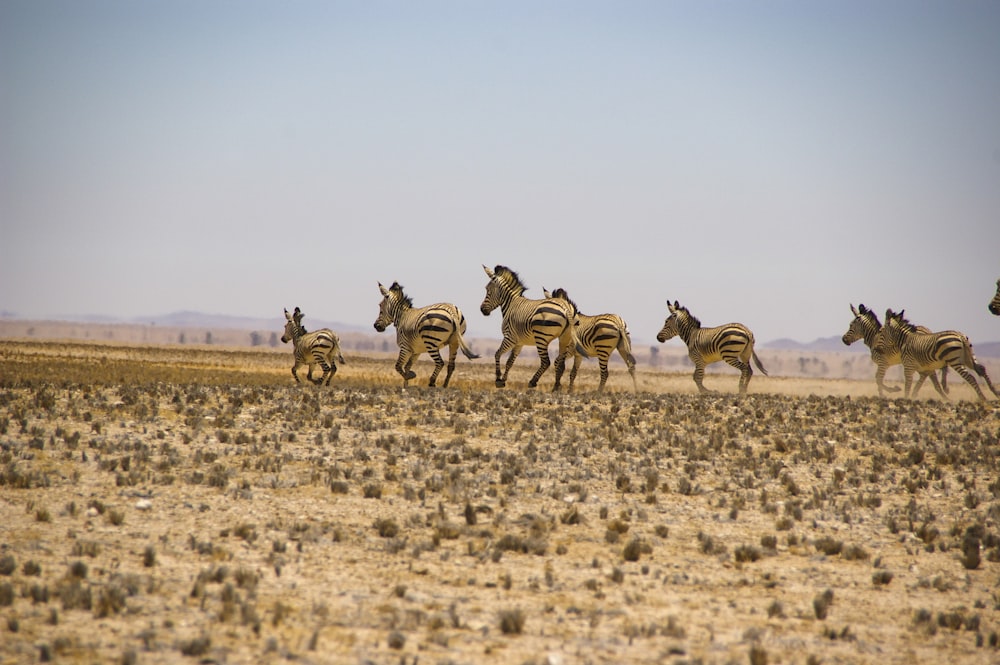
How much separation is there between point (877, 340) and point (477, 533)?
23.6 meters

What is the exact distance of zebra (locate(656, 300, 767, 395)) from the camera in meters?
28.9

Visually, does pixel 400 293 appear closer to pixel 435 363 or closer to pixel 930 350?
pixel 435 363

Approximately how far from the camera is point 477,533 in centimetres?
1239

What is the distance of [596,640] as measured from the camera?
9.14 meters

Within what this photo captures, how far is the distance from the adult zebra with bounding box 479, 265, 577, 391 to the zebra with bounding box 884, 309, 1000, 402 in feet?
38.0

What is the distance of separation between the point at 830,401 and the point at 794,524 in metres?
12.2

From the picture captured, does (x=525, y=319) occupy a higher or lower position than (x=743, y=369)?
higher

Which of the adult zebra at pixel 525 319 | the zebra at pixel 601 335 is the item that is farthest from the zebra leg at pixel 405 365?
the zebra at pixel 601 335

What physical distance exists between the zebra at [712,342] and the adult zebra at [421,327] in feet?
23.8

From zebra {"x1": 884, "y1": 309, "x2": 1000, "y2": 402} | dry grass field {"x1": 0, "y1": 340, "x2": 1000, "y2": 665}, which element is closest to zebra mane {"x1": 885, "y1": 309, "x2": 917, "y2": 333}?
zebra {"x1": 884, "y1": 309, "x2": 1000, "y2": 402}

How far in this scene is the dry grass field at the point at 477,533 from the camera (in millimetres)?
9141

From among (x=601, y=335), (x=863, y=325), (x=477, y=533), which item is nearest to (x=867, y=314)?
(x=863, y=325)

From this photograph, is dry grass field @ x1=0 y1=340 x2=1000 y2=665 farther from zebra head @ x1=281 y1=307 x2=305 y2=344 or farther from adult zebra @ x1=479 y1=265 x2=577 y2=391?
zebra head @ x1=281 y1=307 x2=305 y2=344

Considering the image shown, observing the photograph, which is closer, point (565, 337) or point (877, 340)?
point (565, 337)
